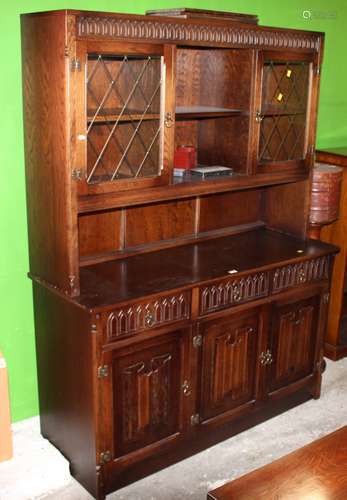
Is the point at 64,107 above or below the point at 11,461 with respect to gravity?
above

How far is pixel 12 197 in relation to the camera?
8.43 ft

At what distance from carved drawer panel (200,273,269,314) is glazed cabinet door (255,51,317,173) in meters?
0.49

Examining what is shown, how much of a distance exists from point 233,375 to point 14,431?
1.01 metres

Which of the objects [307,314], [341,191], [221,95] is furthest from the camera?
[341,191]

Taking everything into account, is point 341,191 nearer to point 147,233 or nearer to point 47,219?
point 147,233

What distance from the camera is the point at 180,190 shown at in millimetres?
2543

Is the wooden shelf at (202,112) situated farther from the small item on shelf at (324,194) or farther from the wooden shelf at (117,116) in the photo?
the small item on shelf at (324,194)

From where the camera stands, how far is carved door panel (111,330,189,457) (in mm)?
2404

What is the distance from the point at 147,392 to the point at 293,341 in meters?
0.85

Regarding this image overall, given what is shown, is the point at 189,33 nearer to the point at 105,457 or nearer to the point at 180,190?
the point at 180,190

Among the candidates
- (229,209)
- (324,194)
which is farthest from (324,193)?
(229,209)

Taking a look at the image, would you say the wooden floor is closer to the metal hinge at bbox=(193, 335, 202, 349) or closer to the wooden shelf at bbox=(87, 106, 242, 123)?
the metal hinge at bbox=(193, 335, 202, 349)

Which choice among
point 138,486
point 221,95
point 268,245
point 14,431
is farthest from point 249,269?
point 14,431

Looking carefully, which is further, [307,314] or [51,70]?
[307,314]
